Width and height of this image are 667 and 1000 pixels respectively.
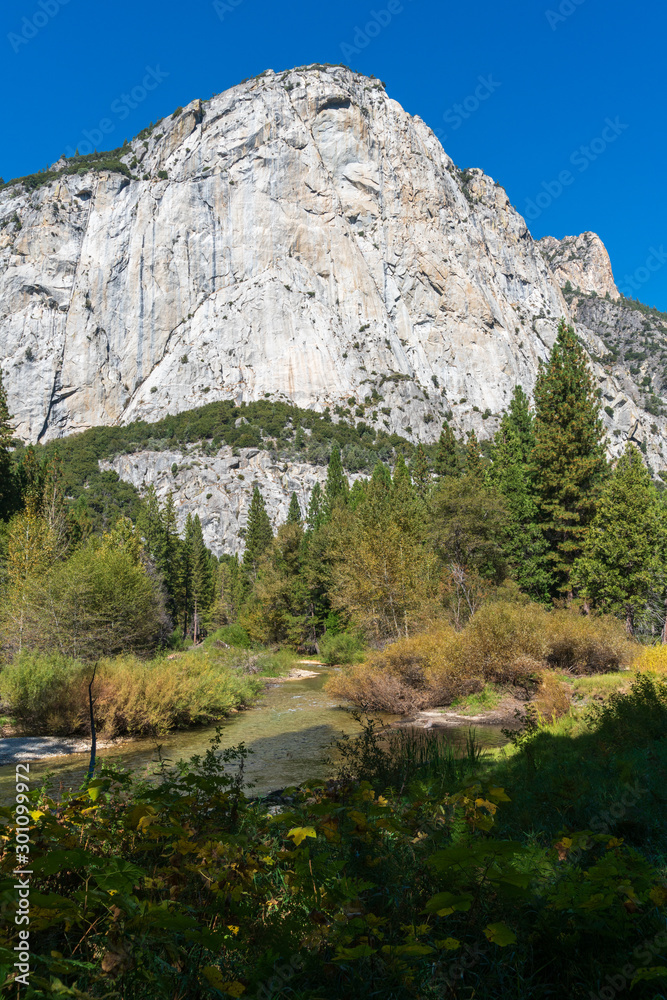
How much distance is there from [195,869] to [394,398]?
4383 inches

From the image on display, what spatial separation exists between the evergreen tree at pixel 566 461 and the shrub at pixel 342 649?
11483 mm

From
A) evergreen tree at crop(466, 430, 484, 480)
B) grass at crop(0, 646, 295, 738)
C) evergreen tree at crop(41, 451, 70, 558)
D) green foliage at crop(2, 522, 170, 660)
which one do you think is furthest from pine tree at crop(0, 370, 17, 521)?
evergreen tree at crop(466, 430, 484, 480)

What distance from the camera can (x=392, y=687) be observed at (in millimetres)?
18906

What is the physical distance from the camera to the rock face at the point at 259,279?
109 metres

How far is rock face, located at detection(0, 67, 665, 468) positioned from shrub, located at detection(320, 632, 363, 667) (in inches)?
2977

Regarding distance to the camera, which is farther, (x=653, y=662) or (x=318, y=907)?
(x=653, y=662)

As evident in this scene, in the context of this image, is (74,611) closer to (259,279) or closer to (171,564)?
(171,564)

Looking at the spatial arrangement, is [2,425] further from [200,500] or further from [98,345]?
[98,345]

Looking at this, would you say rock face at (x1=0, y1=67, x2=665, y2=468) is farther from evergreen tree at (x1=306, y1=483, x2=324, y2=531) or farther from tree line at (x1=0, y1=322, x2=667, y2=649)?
tree line at (x1=0, y1=322, x2=667, y2=649)

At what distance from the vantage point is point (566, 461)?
2841 cm

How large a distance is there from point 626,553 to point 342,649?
711 inches

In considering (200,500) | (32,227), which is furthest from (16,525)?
(32,227)
